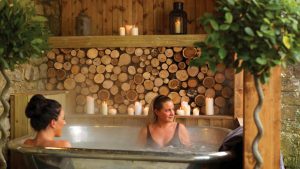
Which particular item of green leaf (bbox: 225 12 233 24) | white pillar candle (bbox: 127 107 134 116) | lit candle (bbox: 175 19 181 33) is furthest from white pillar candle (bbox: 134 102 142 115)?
green leaf (bbox: 225 12 233 24)

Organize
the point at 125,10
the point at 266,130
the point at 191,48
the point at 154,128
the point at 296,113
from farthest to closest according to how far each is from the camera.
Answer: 1. the point at 125,10
2. the point at 191,48
3. the point at 296,113
4. the point at 154,128
5. the point at 266,130

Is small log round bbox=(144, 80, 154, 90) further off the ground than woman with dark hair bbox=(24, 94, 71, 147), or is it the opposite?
small log round bbox=(144, 80, 154, 90)

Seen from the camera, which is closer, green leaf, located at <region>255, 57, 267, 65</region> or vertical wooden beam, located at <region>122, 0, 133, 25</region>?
green leaf, located at <region>255, 57, 267, 65</region>

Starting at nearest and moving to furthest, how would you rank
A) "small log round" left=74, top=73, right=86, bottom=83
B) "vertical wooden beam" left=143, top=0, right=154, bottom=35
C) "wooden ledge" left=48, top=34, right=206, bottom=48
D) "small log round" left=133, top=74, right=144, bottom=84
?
"wooden ledge" left=48, top=34, right=206, bottom=48
"small log round" left=133, top=74, right=144, bottom=84
"small log round" left=74, top=73, right=86, bottom=83
"vertical wooden beam" left=143, top=0, right=154, bottom=35

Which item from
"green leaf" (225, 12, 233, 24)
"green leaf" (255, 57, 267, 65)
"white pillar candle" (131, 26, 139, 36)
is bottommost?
"green leaf" (255, 57, 267, 65)

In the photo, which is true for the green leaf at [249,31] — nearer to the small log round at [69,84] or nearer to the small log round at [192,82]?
the small log round at [192,82]

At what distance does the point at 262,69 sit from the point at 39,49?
1.29 meters

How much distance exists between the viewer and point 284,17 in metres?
1.81

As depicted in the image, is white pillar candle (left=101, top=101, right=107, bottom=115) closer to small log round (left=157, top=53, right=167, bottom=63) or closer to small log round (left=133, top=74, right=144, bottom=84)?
small log round (left=133, top=74, right=144, bottom=84)

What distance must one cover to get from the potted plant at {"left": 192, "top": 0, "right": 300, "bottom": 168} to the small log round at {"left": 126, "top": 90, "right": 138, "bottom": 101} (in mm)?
3092

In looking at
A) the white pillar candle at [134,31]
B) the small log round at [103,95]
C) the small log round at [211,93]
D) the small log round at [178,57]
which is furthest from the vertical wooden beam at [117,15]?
the small log round at [211,93]

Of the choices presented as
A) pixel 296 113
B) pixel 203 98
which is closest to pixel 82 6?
pixel 203 98

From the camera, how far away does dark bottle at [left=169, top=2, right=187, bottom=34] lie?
15.5ft

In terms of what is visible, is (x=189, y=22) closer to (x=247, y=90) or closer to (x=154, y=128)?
(x=154, y=128)
